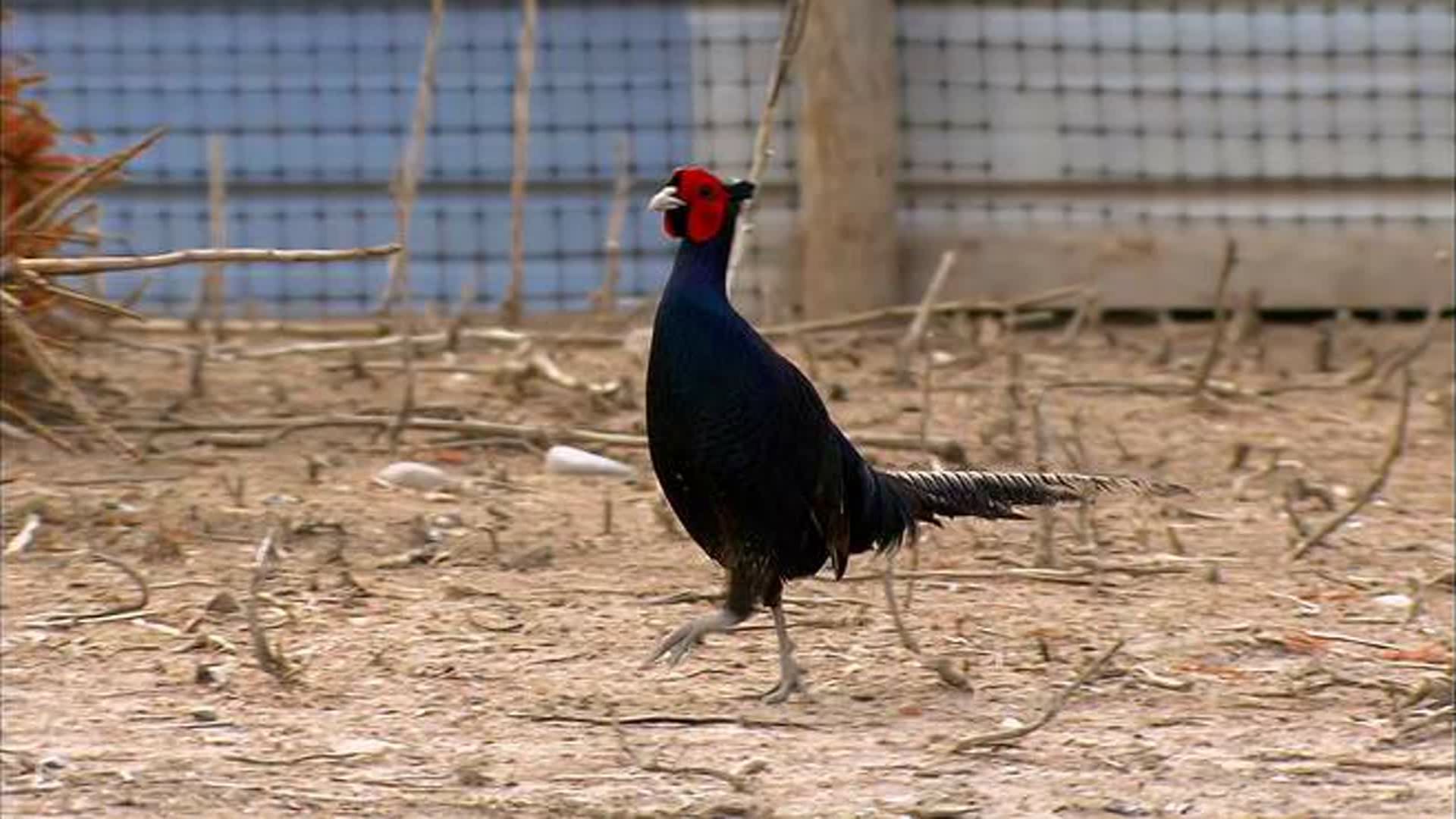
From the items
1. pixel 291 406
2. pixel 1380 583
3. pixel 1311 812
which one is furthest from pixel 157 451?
pixel 1311 812

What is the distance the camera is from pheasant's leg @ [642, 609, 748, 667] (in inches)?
192

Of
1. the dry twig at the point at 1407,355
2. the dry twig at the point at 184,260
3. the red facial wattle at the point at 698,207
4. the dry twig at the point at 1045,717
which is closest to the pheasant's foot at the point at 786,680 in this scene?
the dry twig at the point at 1045,717

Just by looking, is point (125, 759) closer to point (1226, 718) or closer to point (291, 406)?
point (1226, 718)

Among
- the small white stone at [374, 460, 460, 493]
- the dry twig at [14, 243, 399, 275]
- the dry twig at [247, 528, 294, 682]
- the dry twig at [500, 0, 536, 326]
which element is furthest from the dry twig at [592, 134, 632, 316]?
the dry twig at [14, 243, 399, 275]

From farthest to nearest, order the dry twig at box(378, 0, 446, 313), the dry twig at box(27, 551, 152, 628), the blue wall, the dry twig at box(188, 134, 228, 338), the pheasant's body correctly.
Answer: the blue wall
the dry twig at box(188, 134, 228, 338)
the dry twig at box(378, 0, 446, 313)
the dry twig at box(27, 551, 152, 628)
the pheasant's body

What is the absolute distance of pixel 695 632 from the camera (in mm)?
4887

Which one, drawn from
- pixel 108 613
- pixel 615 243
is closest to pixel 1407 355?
pixel 615 243

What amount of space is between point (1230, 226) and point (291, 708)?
4666 millimetres

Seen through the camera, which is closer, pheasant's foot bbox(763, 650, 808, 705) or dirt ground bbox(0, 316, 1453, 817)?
dirt ground bbox(0, 316, 1453, 817)

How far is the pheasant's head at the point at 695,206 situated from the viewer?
4758 mm

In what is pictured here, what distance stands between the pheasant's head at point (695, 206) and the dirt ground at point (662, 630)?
77cm

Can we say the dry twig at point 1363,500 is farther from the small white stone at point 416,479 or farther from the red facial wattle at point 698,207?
the small white stone at point 416,479

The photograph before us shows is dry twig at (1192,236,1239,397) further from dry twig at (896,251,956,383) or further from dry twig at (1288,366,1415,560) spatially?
dry twig at (1288,366,1415,560)

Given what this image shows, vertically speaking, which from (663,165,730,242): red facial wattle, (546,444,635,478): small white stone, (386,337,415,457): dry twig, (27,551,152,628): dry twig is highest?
(663,165,730,242): red facial wattle
